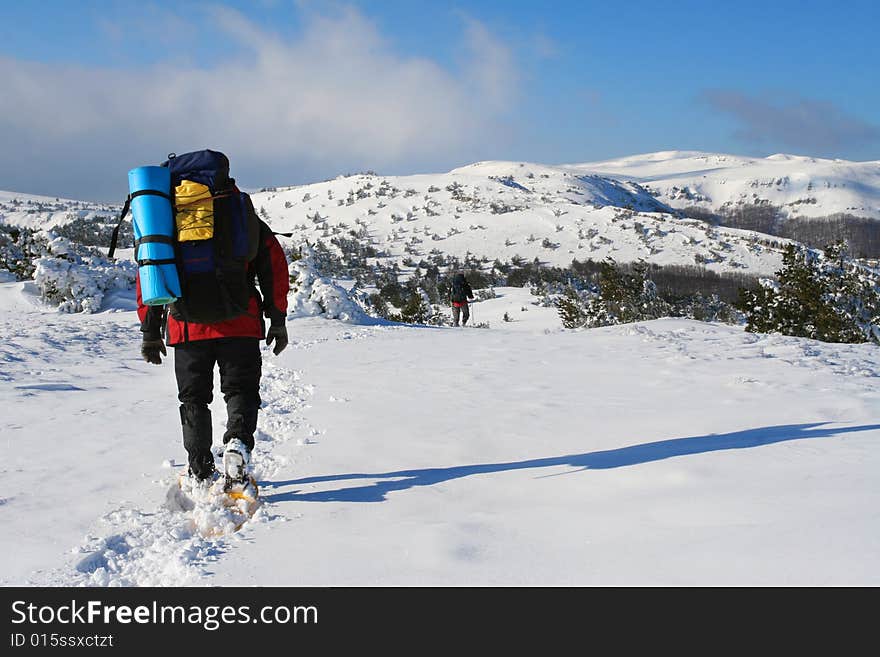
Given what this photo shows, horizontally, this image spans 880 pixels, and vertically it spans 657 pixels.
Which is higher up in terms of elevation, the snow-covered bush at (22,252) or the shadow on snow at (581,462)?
the snow-covered bush at (22,252)

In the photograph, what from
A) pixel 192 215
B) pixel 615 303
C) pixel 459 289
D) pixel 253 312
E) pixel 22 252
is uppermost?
pixel 22 252

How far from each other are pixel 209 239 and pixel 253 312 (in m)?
0.47

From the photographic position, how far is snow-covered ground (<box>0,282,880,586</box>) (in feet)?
7.84

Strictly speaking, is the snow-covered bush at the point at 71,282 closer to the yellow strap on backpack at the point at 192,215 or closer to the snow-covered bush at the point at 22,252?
the snow-covered bush at the point at 22,252

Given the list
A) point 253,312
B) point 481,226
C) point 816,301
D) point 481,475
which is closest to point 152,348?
point 253,312

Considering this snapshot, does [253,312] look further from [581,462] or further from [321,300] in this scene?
[321,300]

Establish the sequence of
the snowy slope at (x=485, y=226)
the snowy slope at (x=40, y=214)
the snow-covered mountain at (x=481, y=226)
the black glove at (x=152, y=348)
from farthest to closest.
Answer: the snowy slope at (x=40, y=214) → the snowy slope at (x=485, y=226) → the snow-covered mountain at (x=481, y=226) → the black glove at (x=152, y=348)

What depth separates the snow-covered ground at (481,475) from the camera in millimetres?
2389

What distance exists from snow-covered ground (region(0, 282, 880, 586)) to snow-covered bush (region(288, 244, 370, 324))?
7.14 meters

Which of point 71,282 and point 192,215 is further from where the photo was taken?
point 71,282

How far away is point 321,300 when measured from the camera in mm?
15570

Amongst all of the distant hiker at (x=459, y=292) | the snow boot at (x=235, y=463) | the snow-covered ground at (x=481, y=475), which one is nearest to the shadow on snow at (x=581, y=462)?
the snow-covered ground at (x=481, y=475)

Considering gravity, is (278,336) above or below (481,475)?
above
